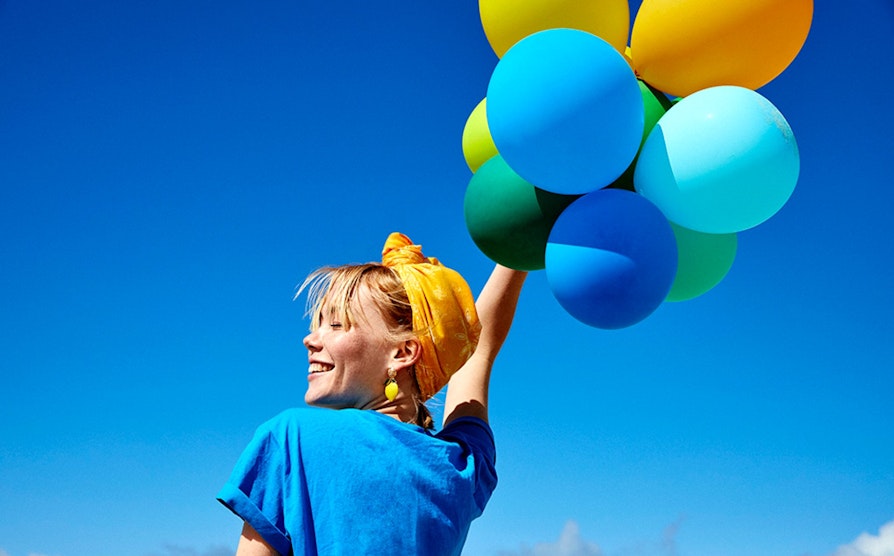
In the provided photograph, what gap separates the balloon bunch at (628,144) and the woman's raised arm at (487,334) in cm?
40

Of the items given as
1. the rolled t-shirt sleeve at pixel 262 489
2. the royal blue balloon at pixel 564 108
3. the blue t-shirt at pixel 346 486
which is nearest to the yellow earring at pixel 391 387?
the blue t-shirt at pixel 346 486

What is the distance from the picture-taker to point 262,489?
2.26 m

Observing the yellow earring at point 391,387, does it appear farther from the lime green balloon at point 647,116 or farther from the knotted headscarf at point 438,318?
the lime green balloon at point 647,116

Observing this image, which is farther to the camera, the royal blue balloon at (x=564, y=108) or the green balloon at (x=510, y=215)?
the green balloon at (x=510, y=215)

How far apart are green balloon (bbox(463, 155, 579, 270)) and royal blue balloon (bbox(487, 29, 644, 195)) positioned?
17 centimetres

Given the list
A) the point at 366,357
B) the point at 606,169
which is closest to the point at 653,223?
the point at 606,169

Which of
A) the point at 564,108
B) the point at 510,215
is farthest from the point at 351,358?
the point at 564,108

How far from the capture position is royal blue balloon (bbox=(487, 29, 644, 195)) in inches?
98.3

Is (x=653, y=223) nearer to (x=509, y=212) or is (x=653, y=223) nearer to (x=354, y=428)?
(x=509, y=212)

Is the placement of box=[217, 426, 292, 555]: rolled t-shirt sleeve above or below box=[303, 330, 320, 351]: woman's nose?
below

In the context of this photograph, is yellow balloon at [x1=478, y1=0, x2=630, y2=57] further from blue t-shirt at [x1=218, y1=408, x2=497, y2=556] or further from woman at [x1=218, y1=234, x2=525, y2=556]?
blue t-shirt at [x1=218, y1=408, x2=497, y2=556]

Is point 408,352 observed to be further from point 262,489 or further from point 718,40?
point 718,40

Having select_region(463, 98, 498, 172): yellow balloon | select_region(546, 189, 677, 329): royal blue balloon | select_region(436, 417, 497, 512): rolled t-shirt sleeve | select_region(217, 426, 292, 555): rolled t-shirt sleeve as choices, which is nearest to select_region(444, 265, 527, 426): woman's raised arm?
select_region(436, 417, 497, 512): rolled t-shirt sleeve

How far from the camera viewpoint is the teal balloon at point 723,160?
2510mm
